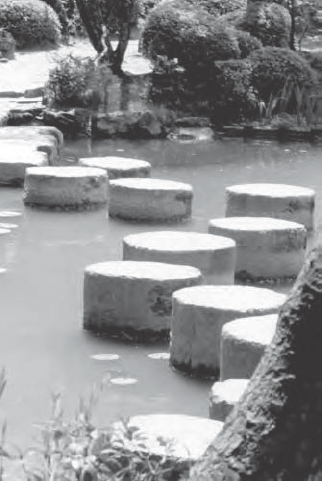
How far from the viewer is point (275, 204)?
12172 millimetres

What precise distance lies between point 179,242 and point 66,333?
5.07ft

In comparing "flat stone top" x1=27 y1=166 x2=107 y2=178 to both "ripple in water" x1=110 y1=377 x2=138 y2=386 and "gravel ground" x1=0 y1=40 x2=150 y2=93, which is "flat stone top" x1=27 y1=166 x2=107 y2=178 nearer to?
"ripple in water" x1=110 y1=377 x2=138 y2=386

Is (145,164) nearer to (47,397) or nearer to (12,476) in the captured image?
(47,397)

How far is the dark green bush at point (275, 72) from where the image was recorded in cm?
2231

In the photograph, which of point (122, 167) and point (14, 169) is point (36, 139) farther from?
point (122, 167)

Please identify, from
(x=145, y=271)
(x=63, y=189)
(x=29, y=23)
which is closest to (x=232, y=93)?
(x=29, y=23)

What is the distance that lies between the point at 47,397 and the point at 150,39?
16.5 metres

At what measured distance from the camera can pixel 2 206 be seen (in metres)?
13.0

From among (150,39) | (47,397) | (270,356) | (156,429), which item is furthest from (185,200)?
(150,39)

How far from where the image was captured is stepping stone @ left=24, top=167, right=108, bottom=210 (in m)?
12.9

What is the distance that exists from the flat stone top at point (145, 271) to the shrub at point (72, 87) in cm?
1235

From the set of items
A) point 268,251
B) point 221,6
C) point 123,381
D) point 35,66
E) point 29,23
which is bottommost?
point 123,381

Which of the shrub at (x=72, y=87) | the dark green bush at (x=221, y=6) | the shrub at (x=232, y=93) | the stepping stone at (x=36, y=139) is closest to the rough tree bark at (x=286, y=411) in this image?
the stepping stone at (x=36, y=139)

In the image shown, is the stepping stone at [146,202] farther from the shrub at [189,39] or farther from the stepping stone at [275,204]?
the shrub at [189,39]
